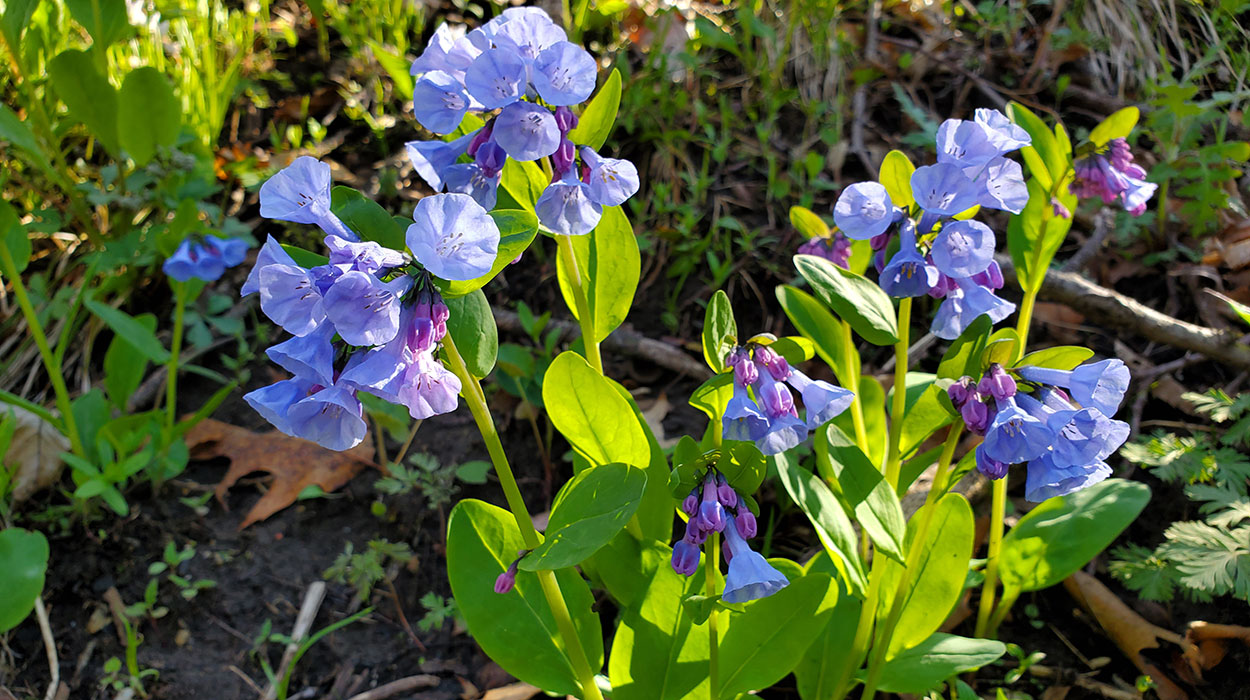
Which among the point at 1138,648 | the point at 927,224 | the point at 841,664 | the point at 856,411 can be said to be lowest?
the point at 1138,648

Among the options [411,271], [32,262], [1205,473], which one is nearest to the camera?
[411,271]

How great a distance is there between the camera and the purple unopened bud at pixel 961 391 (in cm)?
115

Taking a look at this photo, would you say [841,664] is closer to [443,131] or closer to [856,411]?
[856,411]

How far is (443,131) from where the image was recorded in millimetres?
1172

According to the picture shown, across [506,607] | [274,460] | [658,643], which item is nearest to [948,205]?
[658,643]

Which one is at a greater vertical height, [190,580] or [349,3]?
[349,3]

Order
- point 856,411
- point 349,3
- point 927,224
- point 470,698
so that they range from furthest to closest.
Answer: point 349,3 → point 470,698 → point 856,411 → point 927,224

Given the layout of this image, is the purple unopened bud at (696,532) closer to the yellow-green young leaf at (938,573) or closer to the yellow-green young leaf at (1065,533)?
the yellow-green young leaf at (938,573)

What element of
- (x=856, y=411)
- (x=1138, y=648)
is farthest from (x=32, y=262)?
(x=1138, y=648)

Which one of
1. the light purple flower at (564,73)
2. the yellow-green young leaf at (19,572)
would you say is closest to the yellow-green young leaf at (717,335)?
the light purple flower at (564,73)

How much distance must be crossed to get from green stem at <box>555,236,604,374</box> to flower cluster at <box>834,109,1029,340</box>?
1.38 feet

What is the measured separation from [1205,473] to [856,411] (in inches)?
30.6

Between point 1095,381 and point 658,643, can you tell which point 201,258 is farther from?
point 1095,381

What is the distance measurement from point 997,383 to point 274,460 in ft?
6.35
